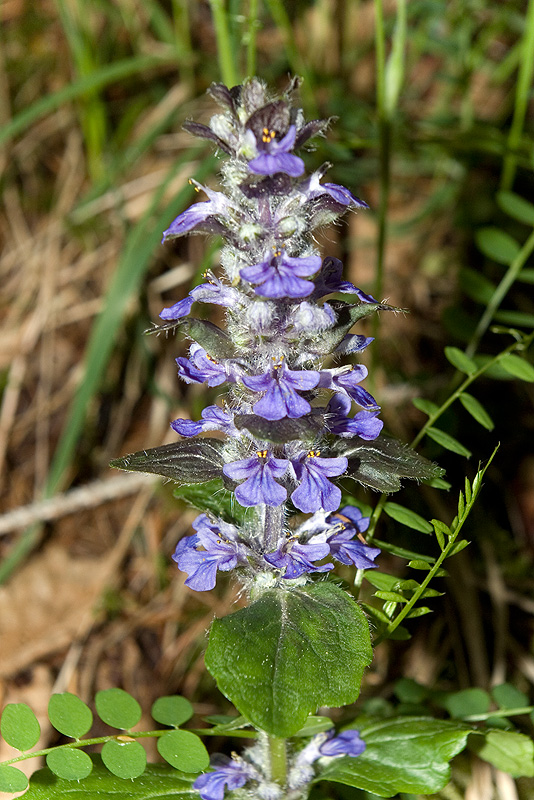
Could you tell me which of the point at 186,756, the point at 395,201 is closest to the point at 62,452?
the point at 186,756

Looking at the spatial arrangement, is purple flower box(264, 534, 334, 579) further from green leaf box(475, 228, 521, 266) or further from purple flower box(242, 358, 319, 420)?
green leaf box(475, 228, 521, 266)

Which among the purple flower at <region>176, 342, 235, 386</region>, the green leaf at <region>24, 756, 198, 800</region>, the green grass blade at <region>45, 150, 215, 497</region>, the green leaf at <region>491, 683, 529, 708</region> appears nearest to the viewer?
the purple flower at <region>176, 342, 235, 386</region>

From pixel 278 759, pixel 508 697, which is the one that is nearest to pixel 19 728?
pixel 278 759

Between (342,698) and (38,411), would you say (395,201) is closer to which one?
(38,411)

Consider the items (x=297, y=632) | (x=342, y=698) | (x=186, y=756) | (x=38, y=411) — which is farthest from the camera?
(x=38, y=411)

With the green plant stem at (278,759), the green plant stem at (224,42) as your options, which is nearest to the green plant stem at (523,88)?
the green plant stem at (224,42)

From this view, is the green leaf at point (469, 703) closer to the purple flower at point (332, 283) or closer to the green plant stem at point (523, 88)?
the purple flower at point (332, 283)

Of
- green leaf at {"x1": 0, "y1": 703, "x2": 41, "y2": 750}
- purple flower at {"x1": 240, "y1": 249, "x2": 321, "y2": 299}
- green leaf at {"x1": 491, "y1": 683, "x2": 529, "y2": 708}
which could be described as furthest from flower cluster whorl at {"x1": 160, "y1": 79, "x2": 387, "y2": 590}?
green leaf at {"x1": 491, "y1": 683, "x2": 529, "y2": 708}

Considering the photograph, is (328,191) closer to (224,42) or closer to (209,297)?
(209,297)
